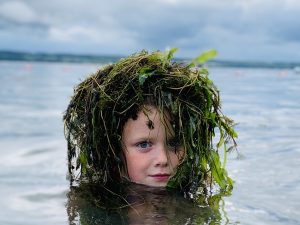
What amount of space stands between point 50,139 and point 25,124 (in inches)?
92.6

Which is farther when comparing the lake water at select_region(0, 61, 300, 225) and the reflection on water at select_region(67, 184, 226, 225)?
the lake water at select_region(0, 61, 300, 225)

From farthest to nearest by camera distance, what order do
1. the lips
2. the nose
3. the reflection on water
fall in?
the lips < the nose < the reflection on water

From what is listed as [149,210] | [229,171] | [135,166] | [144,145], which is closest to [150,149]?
[144,145]

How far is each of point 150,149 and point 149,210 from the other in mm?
589

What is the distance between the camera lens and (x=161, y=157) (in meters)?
4.83

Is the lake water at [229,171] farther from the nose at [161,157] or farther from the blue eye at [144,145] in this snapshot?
the blue eye at [144,145]

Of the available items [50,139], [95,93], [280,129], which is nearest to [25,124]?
[50,139]

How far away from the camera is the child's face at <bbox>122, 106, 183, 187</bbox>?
4.87m

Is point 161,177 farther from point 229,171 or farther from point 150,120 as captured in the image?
point 229,171

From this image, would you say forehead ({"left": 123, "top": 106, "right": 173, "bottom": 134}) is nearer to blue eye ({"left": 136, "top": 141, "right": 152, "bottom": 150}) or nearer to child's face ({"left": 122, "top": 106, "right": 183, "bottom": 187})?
child's face ({"left": 122, "top": 106, "right": 183, "bottom": 187})

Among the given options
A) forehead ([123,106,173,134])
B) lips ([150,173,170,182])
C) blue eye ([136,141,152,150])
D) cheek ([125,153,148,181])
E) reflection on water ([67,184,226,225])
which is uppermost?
forehead ([123,106,173,134])

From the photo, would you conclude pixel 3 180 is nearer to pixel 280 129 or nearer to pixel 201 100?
pixel 201 100

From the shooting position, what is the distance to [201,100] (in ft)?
16.4

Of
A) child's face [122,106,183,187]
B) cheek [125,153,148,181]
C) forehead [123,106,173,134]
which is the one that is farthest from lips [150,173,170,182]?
forehead [123,106,173,134]
